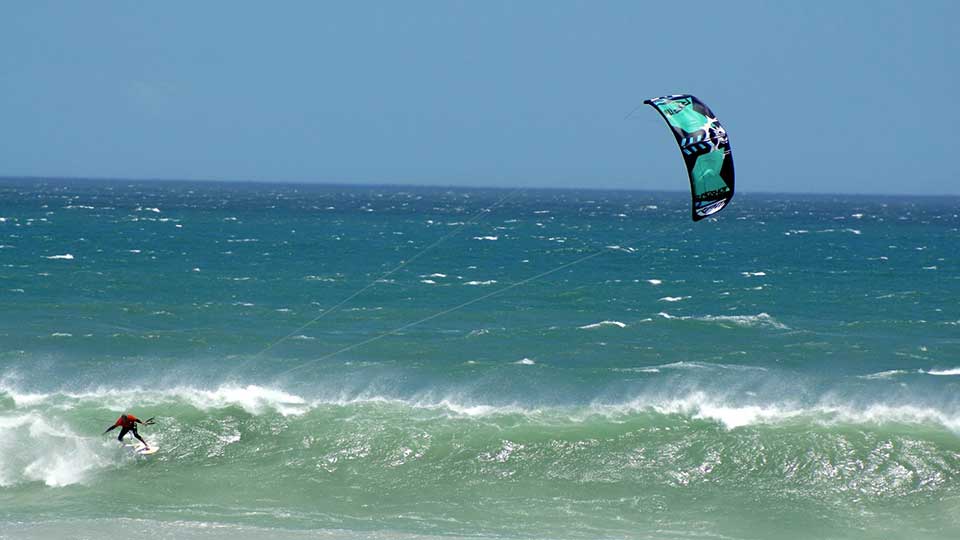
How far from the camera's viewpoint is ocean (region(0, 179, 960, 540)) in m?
19.8

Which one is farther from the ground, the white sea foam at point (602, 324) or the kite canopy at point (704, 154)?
the kite canopy at point (704, 154)

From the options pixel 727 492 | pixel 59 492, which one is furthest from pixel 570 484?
pixel 59 492

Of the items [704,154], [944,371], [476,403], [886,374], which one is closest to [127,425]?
[476,403]

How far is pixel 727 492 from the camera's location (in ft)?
68.6

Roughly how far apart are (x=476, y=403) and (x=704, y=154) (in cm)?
927

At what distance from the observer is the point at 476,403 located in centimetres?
2641

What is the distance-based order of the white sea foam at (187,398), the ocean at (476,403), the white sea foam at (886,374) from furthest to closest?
the white sea foam at (886,374)
the white sea foam at (187,398)
the ocean at (476,403)

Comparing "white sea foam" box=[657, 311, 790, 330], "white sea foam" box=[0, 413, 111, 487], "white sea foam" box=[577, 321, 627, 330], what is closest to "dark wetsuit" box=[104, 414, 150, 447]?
"white sea foam" box=[0, 413, 111, 487]

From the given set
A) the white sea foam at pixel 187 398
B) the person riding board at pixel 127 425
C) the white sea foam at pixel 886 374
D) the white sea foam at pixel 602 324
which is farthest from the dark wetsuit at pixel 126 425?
the white sea foam at pixel 886 374

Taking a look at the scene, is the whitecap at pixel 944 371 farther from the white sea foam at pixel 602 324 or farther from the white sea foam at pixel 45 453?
the white sea foam at pixel 45 453

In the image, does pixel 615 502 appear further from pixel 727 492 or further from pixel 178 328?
pixel 178 328

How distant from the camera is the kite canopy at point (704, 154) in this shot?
68.1 ft

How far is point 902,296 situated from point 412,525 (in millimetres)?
31458

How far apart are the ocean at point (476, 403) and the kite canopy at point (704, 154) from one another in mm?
5905
